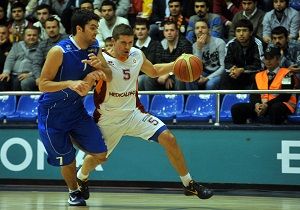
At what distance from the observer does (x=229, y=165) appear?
11.4 meters

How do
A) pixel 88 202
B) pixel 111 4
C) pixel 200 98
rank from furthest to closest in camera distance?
1. pixel 111 4
2. pixel 200 98
3. pixel 88 202

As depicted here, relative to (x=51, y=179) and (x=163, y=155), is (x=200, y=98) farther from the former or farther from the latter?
(x=51, y=179)

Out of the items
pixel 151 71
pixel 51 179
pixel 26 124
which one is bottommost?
pixel 51 179

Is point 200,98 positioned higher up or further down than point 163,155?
higher up

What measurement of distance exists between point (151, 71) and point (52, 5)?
6439mm

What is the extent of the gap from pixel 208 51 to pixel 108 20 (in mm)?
2165

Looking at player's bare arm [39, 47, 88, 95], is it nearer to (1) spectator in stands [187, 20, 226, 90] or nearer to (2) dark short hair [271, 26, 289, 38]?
(1) spectator in stands [187, 20, 226, 90]

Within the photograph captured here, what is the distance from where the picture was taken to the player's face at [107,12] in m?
Result: 13.8

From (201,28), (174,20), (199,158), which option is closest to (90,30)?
(199,158)

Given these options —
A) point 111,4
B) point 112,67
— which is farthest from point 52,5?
point 112,67

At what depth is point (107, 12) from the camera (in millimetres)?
13766

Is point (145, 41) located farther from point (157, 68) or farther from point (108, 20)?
point (157, 68)

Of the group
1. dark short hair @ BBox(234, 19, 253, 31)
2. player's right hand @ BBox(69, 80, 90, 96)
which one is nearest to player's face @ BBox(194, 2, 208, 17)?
dark short hair @ BBox(234, 19, 253, 31)

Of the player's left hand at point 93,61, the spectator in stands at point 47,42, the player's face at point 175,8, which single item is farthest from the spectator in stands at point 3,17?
the player's left hand at point 93,61
